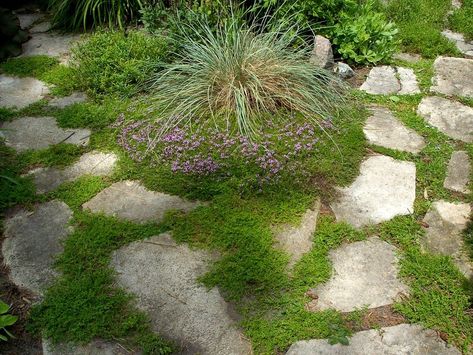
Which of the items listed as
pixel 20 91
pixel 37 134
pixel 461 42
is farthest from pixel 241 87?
pixel 461 42

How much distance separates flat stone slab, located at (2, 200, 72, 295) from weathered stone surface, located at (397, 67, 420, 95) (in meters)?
2.68

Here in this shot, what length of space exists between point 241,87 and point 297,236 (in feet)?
4.06

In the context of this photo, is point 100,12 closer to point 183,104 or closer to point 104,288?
point 183,104

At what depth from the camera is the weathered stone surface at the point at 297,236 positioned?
239 centimetres

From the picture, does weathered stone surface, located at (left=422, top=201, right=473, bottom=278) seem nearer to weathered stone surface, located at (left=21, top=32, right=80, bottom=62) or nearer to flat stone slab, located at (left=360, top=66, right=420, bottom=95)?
flat stone slab, located at (left=360, top=66, right=420, bottom=95)

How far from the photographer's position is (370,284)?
2.23 metres

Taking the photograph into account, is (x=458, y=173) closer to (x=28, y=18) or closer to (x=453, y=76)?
(x=453, y=76)

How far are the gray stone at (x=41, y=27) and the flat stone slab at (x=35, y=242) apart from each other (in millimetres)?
2763

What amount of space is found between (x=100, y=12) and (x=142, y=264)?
3.08 metres

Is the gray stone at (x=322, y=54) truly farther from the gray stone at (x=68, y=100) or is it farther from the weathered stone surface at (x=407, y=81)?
the gray stone at (x=68, y=100)

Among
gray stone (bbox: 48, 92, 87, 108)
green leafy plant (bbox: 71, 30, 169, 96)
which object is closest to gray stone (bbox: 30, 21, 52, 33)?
green leafy plant (bbox: 71, 30, 169, 96)

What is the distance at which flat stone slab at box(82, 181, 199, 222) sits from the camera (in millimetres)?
2598

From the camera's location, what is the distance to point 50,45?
4.46 metres

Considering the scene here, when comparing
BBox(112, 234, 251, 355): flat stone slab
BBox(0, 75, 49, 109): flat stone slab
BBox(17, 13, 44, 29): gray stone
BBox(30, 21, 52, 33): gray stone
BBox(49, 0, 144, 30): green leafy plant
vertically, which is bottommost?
BBox(112, 234, 251, 355): flat stone slab
